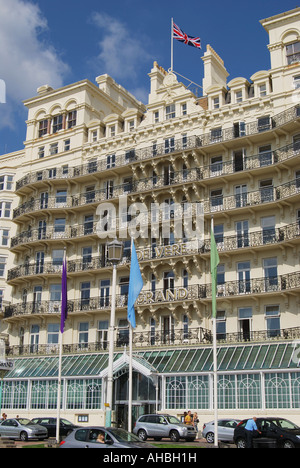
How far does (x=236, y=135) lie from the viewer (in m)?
41.9

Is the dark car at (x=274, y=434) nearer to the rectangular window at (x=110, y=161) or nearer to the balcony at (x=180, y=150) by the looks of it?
the balcony at (x=180, y=150)

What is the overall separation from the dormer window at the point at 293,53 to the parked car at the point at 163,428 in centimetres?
2609

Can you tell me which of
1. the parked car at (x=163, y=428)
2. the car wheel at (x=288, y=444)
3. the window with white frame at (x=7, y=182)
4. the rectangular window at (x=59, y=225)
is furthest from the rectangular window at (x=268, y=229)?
the window with white frame at (x=7, y=182)

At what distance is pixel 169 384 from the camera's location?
3656 cm

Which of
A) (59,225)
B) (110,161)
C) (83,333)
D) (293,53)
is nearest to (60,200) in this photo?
(59,225)

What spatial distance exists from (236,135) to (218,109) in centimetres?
260

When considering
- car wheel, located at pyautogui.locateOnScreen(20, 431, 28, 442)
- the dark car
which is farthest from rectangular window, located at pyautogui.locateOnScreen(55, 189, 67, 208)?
the dark car

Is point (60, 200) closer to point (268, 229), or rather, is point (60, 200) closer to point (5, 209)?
point (5, 209)

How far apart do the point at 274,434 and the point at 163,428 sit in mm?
7121

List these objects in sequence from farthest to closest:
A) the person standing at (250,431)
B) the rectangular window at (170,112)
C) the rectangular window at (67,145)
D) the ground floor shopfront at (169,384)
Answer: the rectangular window at (67,145)
the rectangular window at (170,112)
the ground floor shopfront at (169,384)
the person standing at (250,431)

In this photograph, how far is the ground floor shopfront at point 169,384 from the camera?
108 feet

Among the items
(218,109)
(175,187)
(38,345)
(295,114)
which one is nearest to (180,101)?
(218,109)

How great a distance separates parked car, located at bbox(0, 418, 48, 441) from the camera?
31953mm
